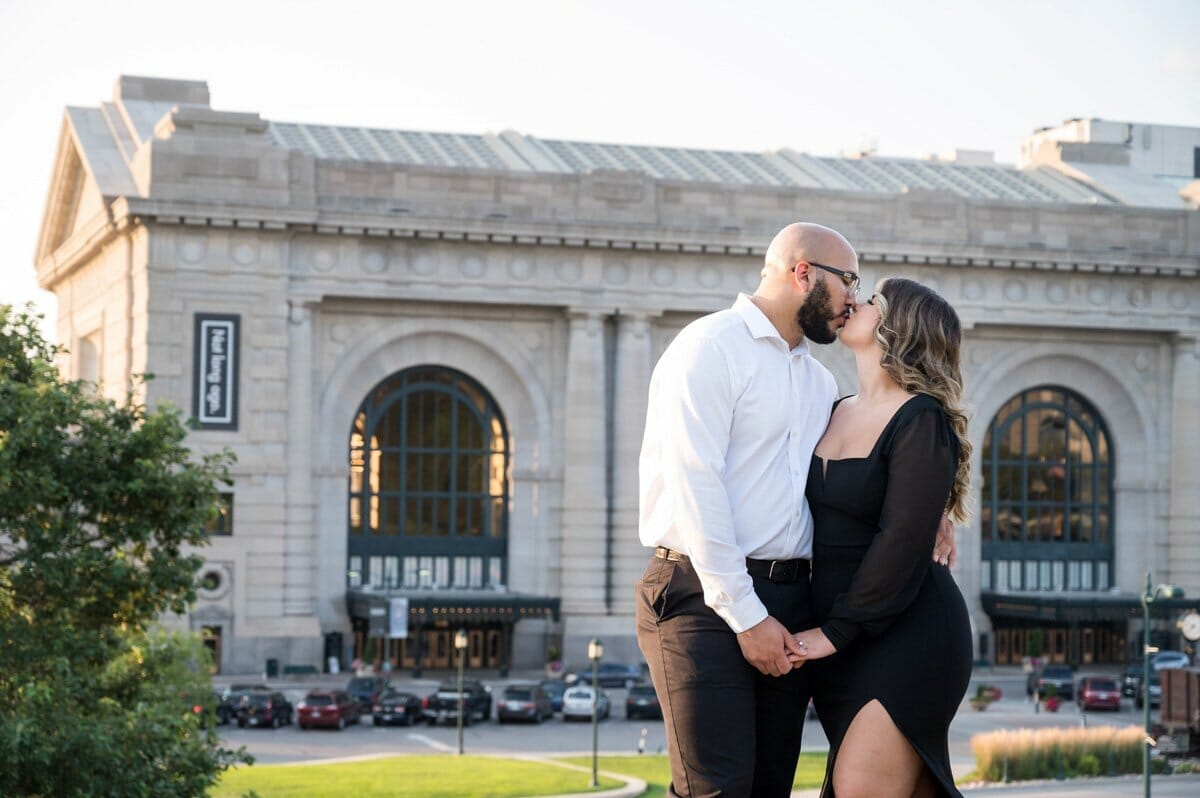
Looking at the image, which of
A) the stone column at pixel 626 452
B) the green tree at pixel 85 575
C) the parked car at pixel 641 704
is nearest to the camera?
the green tree at pixel 85 575

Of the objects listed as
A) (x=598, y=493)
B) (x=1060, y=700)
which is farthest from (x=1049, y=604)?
(x=598, y=493)

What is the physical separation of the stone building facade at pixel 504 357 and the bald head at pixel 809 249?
61198mm

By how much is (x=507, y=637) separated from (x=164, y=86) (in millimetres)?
28355

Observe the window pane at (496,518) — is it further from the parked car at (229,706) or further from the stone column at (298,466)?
the parked car at (229,706)

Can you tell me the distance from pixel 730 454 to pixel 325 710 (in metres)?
49.2

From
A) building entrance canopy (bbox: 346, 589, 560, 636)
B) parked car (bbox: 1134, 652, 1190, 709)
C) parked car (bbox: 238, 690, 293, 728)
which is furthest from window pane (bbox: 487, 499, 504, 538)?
parked car (bbox: 1134, 652, 1190, 709)

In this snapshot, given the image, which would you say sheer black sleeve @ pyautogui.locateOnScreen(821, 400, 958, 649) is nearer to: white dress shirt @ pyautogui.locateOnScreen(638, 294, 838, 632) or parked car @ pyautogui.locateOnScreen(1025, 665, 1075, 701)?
white dress shirt @ pyautogui.locateOnScreen(638, 294, 838, 632)

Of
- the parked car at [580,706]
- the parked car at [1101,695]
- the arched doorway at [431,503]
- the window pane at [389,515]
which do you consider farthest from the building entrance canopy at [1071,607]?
the window pane at [389,515]

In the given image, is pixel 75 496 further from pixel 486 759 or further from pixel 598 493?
pixel 598 493

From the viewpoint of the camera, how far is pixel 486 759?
46906mm

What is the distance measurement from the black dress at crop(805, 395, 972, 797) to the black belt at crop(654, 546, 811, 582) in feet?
0.37

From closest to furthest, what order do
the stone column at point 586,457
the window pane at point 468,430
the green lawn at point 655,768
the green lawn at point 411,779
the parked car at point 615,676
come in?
the green lawn at point 411,779 → the green lawn at point 655,768 → the parked car at point 615,676 → the stone column at point 586,457 → the window pane at point 468,430

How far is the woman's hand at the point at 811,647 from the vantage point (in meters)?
8.03

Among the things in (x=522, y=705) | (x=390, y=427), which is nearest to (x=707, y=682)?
(x=522, y=705)
